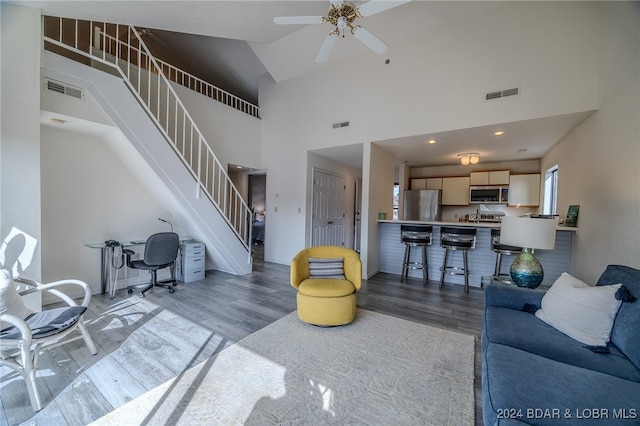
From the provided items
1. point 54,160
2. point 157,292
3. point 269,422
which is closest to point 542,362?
point 269,422

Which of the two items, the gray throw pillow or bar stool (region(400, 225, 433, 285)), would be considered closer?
the gray throw pillow

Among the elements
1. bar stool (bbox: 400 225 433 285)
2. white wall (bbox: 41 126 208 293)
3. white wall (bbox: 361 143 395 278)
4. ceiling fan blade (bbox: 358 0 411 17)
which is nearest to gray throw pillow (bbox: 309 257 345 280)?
white wall (bbox: 361 143 395 278)

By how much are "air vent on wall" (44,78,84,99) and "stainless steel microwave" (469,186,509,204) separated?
7191mm

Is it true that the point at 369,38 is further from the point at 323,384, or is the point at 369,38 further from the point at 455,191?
the point at 455,191

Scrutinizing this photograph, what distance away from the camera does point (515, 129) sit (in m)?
3.66

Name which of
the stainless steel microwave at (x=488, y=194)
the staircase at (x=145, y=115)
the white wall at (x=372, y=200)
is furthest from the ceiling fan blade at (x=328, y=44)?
the stainless steel microwave at (x=488, y=194)

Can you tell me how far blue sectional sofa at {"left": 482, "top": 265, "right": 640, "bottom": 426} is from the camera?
1.03m

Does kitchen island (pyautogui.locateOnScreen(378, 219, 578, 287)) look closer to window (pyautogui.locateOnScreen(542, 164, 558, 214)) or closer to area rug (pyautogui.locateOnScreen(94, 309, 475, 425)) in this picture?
window (pyautogui.locateOnScreen(542, 164, 558, 214))

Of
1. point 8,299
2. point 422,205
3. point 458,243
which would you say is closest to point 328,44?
point 458,243

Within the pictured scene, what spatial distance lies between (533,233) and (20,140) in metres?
4.66

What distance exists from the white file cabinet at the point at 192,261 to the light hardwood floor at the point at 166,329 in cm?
15

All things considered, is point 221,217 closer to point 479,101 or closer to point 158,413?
point 158,413

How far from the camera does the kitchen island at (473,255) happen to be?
368 centimetres

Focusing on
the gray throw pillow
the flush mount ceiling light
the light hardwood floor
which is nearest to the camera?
the light hardwood floor
